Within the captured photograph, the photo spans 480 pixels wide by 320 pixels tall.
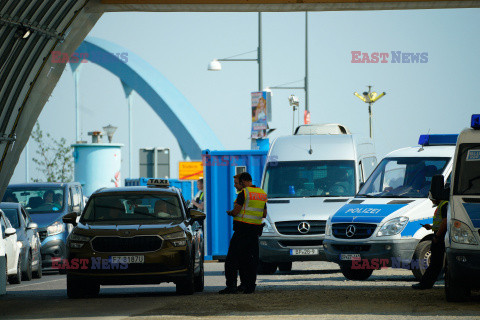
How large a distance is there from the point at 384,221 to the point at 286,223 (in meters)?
3.50

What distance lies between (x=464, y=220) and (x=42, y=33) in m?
8.33

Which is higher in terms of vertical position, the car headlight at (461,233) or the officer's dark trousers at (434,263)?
the car headlight at (461,233)

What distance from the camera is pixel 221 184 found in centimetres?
2667

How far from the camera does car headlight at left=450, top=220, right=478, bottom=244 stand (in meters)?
13.8


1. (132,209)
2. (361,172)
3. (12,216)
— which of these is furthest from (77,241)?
(361,172)

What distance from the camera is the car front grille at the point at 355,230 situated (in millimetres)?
18422

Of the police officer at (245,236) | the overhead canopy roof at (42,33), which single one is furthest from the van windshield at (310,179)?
the police officer at (245,236)

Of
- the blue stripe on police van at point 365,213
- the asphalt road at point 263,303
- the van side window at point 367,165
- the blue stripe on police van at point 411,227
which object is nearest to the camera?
the asphalt road at point 263,303

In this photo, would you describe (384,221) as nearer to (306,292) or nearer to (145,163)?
(306,292)

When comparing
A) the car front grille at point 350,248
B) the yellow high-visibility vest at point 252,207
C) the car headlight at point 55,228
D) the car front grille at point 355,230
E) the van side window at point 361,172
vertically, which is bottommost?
the car headlight at point 55,228

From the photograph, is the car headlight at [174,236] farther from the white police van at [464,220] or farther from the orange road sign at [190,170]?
the orange road sign at [190,170]

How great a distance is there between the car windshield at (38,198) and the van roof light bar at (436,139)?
9142mm

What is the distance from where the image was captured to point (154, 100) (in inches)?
2677

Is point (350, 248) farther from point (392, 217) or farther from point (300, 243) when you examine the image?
point (300, 243)
